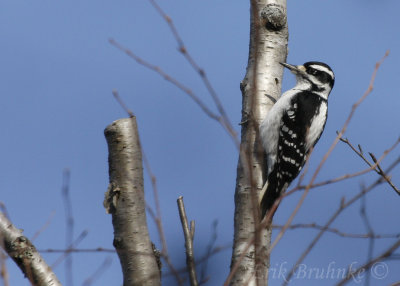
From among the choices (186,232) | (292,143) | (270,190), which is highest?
(292,143)

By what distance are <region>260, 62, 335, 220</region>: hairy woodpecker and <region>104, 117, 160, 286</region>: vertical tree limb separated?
5.33 feet

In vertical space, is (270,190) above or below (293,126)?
below

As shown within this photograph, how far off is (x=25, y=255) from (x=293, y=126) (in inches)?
108

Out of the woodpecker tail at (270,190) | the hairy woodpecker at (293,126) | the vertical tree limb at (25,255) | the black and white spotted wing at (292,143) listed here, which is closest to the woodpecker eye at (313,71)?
the hairy woodpecker at (293,126)

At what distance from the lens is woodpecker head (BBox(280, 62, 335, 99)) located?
5.54 meters

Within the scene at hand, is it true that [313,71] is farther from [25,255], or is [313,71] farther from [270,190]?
[25,255]

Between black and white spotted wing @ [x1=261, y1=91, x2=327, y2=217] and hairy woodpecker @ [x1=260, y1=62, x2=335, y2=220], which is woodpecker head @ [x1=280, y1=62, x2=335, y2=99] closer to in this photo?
hairy woodpecker @ [x1=260, y1=62, x2=335, y2=220]

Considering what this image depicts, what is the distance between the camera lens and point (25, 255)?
2.79m

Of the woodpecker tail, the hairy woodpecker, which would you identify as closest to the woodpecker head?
the hairy woodpecker

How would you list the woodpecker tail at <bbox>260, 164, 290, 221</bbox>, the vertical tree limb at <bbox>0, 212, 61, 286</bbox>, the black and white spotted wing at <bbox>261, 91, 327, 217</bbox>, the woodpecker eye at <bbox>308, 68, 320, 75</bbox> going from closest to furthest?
the vertical tree limb at <bbox>0, 212, 61, 286</bbox>, the woodpecker tail at <bbox>260, 164, 290, 221</bbox>, the black and white spotted wing at <bbox>261, 91, 327, 217</bbox>, the woodpecker eye at <bbox>308, 68, 320, 75</bbox>

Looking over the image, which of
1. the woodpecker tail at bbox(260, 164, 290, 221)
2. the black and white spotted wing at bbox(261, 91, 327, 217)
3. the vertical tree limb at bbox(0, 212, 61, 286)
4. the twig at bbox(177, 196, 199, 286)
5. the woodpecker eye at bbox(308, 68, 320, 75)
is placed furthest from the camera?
the woodpecker eye at bbox(308, 68, 320, 75)

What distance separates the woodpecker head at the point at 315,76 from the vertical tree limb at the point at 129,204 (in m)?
3.15

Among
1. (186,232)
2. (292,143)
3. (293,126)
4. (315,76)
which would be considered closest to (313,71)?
(315,76)

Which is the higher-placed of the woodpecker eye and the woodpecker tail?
the woodpecker eye
